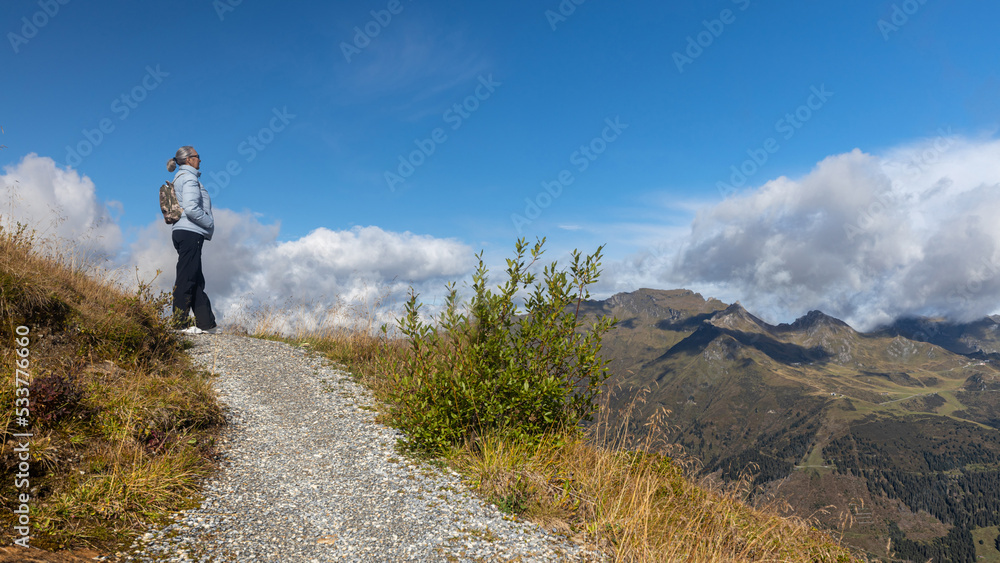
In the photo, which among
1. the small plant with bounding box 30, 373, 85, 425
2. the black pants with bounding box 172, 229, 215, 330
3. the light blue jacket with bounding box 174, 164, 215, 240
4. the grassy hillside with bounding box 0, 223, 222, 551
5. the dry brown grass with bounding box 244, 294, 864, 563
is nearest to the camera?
the grassy hillside with bounding box 0, 223, 222, 551

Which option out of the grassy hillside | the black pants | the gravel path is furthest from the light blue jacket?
the gravel path

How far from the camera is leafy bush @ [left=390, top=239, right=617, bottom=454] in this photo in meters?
7.14

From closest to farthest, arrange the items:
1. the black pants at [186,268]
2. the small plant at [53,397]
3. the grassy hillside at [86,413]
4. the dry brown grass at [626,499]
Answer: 1. the grassy hillside at [86,413]
2. the dry brown grass at [626,499]
3. the small plant at [53,397]
4. the black pants at [186,268]

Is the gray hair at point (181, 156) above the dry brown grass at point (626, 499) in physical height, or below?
above

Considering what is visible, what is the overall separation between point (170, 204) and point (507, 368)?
10632mm

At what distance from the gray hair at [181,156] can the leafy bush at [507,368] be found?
30.4 ft

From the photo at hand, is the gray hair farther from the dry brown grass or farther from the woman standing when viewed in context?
the dry brown grass

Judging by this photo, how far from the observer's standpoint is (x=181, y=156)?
12.8 metres

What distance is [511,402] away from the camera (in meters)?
7.14

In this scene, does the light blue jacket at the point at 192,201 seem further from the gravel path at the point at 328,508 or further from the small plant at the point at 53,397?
the small plant at the point at 53,397

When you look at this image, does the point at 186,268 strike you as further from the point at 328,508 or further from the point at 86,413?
the point at 328,508

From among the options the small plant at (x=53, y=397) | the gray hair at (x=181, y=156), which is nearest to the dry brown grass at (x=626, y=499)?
the small plant at (x=53, y=397)

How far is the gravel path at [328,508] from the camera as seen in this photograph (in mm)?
4949

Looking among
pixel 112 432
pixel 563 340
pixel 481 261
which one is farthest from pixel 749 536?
pixel 112 432
